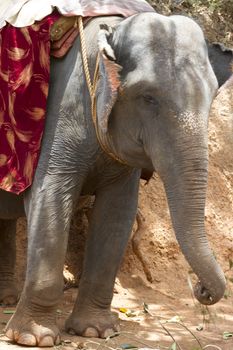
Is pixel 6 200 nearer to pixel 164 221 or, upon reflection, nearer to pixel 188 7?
pixel 164 221

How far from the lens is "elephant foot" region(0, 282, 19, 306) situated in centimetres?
675

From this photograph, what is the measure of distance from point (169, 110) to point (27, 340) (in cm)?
163

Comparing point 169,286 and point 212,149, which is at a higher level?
point 212,149

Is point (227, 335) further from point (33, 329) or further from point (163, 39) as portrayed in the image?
point (163, 39)

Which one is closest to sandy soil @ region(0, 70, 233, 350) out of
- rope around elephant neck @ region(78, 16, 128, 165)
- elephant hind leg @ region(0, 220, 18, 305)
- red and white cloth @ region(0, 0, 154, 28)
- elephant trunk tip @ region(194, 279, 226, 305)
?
elephant hind leg @ region(0, 220, 18, 305)

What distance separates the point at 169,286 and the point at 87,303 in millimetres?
1579

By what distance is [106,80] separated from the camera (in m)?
5.12

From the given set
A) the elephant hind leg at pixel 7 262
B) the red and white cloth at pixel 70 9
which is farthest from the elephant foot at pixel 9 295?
the red and white cloth at pixel 70 9

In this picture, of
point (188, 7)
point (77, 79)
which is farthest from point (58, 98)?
point (188, 7)

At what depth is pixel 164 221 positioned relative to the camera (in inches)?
306

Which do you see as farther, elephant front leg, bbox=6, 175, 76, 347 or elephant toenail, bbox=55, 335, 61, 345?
elephant toenail, bbox=55, 335, 61, 345

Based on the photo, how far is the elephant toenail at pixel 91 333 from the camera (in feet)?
19.4

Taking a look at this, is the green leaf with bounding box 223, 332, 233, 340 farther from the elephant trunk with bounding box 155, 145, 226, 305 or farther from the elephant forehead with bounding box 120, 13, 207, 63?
the elephant forehead with bounding box 120, 13, 207, 63

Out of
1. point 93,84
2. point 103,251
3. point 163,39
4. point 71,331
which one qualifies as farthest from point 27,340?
point 163,39
